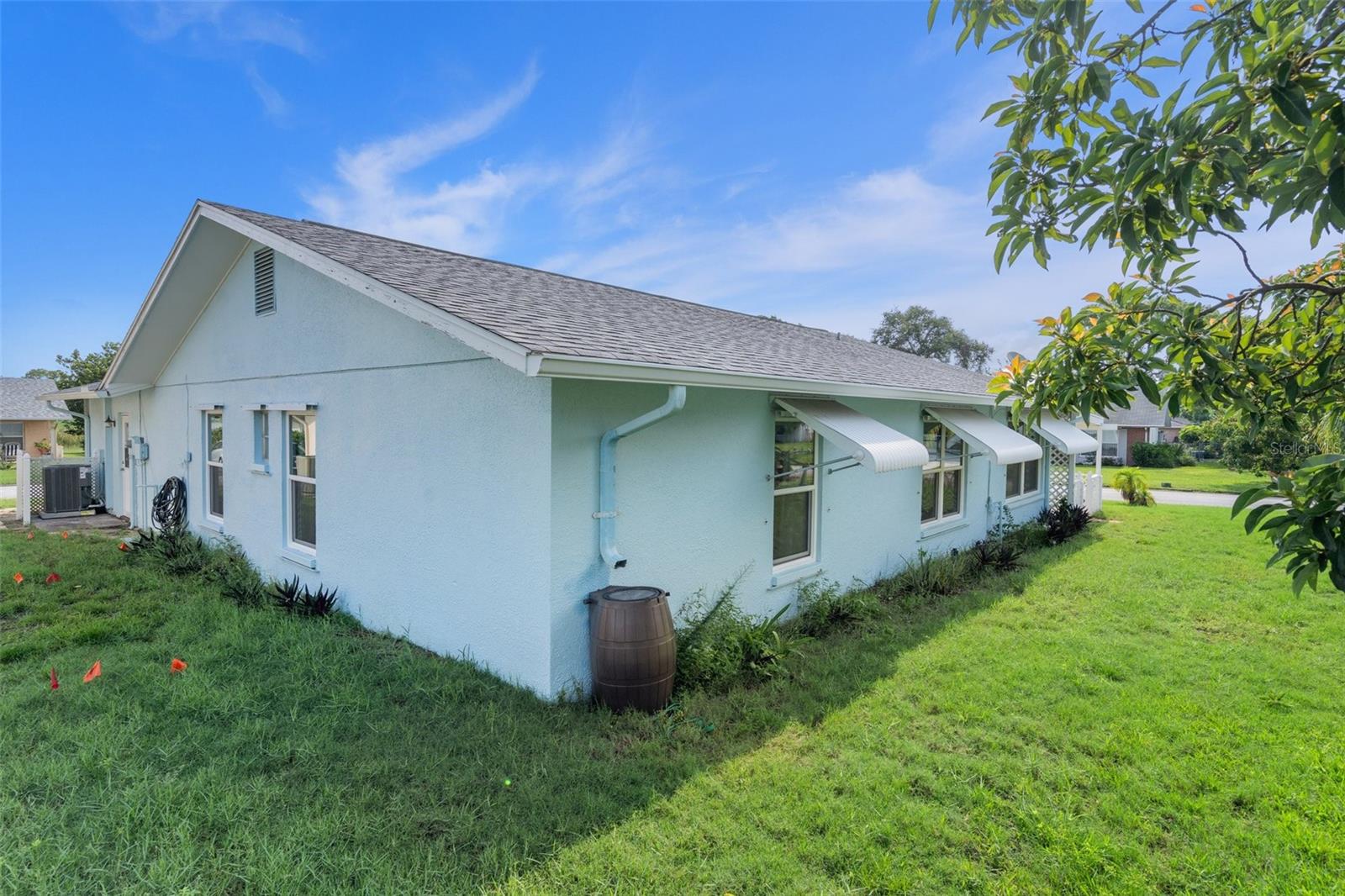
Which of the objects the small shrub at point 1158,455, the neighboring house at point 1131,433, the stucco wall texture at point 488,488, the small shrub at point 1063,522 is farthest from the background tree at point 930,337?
the stucco wall texture at point 488,488

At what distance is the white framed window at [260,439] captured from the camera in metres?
10.2

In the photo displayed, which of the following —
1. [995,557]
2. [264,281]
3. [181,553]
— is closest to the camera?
[264,281]

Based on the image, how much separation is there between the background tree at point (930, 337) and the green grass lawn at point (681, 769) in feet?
209

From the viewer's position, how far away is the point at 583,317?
25.4 ft

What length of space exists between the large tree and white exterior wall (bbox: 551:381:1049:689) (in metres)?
3.68

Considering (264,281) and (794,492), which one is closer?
(794,492)

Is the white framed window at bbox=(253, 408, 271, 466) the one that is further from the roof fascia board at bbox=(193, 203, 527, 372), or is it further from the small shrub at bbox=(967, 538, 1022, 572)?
the small shrub at bbox=(967, 538, 1022, 572)

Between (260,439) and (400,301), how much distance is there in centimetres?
587

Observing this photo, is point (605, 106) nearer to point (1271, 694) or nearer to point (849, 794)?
point (849, 794)

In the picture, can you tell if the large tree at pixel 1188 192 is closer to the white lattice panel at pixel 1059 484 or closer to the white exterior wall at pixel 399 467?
the white exterior wall at pixel 399 467

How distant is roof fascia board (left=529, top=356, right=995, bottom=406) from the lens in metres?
5.11


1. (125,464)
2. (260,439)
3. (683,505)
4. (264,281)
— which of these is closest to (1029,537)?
(683,505)

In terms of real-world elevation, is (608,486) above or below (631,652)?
above

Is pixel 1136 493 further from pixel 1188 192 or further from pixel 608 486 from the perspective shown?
pixel 1188 192
